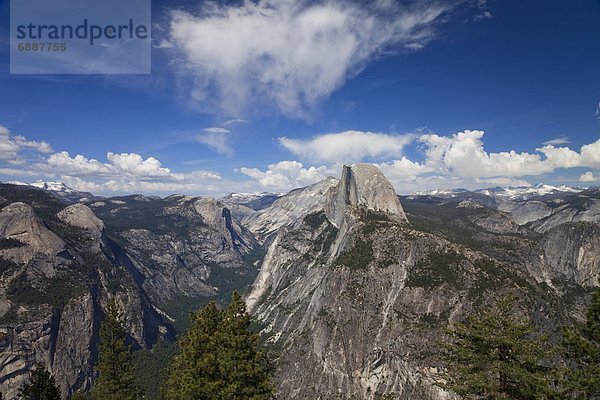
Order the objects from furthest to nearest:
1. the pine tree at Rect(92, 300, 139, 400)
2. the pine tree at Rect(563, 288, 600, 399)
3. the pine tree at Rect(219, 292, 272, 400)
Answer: the pine tree at Rect(92, 300, 139, 400) → the pine tree at Rect(219, 292, 272, 400) → the pine tree at Rect(563, 288, 600, 399)

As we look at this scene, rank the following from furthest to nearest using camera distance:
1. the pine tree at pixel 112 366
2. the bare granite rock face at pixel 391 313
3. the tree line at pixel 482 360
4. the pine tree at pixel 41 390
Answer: the bare granite rock face at pixel 391 313, the pine tree at pixel 112 366, the pine tree at pixel 41 390, the tree line at pixel 482 360

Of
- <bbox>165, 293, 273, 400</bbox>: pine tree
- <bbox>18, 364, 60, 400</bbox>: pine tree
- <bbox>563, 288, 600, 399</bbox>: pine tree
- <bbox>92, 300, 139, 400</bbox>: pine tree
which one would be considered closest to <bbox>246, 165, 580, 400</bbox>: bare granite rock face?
<bbox>92, 300, 139, 400</bbox>: pine tree

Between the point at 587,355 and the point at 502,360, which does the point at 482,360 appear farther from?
the point at 587,355

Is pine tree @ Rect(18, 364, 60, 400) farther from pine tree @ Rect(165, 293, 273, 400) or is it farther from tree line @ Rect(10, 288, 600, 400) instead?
pine tree @ Rect(165, 293, 273, 400)

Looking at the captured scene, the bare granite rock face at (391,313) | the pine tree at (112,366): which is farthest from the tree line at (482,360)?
the bare granite rock face at (391,313)

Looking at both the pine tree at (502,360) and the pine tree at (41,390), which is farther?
the pine tree at (41,390)

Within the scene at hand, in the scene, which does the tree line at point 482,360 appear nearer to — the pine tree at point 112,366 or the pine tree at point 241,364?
the pine tree at point 241,364

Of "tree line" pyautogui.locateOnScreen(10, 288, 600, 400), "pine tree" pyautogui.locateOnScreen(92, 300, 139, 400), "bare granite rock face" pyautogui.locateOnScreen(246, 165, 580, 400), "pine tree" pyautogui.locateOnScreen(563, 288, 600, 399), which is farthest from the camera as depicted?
"bare granite rock face" pyautogui.locateOnScreen(246, 165, 580, 400)
